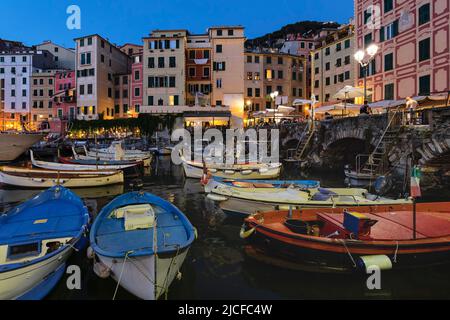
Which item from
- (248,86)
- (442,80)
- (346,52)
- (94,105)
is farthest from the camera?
(248,86)

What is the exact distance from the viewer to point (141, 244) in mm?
7801

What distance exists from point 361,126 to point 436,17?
532 inches

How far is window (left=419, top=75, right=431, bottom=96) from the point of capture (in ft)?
93.1

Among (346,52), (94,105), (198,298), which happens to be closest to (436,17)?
(346,52)

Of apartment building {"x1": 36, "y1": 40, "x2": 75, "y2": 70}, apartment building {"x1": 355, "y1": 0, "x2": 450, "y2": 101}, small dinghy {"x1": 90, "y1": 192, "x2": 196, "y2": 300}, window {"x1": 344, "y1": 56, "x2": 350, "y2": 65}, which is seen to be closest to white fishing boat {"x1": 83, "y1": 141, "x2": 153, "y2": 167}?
small dinghy {"x1": 90, "y1": 192, "x2": 196, "y2": 300}

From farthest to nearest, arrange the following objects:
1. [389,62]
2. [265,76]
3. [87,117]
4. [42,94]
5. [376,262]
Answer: [42,94], [265,76], [87,117], [389,62], [376,262]

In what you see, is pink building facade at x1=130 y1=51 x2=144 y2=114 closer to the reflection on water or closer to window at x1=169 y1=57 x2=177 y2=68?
window at x1=169 y1=57 x2=177 y2=68

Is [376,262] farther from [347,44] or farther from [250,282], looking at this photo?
[347,44]

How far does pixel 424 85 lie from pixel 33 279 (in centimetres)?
3381

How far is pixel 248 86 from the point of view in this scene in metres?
66.2

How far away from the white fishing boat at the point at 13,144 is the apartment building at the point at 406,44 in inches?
1694

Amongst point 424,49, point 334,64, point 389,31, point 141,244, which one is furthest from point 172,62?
point 141,244

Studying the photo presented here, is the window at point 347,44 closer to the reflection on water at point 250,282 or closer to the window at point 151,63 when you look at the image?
the window at point 151,63
